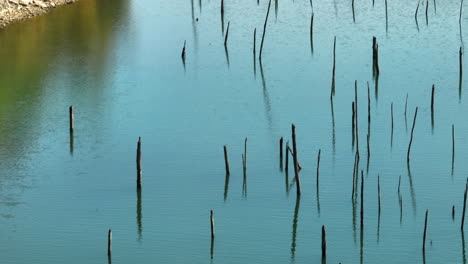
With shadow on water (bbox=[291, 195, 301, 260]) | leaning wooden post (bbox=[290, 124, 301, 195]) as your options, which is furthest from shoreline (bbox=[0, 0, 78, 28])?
shadow on water (bbox=[291, 195, 301, 260])

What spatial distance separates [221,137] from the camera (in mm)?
18281

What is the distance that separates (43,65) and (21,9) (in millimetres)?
4405

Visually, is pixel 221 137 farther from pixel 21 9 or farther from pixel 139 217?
pixel 21 9

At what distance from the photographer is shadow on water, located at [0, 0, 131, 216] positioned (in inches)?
709

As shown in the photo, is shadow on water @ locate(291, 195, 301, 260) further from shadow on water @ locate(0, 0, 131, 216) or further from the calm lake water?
shadow on water @ locate(0, 0, 131, 216)

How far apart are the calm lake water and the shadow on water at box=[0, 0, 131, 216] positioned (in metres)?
0.05

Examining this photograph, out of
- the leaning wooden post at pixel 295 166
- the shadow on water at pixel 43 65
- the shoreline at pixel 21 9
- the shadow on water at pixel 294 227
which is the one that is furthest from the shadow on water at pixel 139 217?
the shoreline at pixel 21 9

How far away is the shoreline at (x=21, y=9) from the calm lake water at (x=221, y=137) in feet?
0.89

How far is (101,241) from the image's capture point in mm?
14242

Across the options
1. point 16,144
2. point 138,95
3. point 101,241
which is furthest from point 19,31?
point 101,241

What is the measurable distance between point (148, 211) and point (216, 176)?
1.64 m

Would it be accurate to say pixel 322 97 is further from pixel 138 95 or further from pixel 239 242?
pixel 239 242

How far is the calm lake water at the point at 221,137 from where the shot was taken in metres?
14.3

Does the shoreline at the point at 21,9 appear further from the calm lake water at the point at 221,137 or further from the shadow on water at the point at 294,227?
the shadow on water at the point at 294,227
